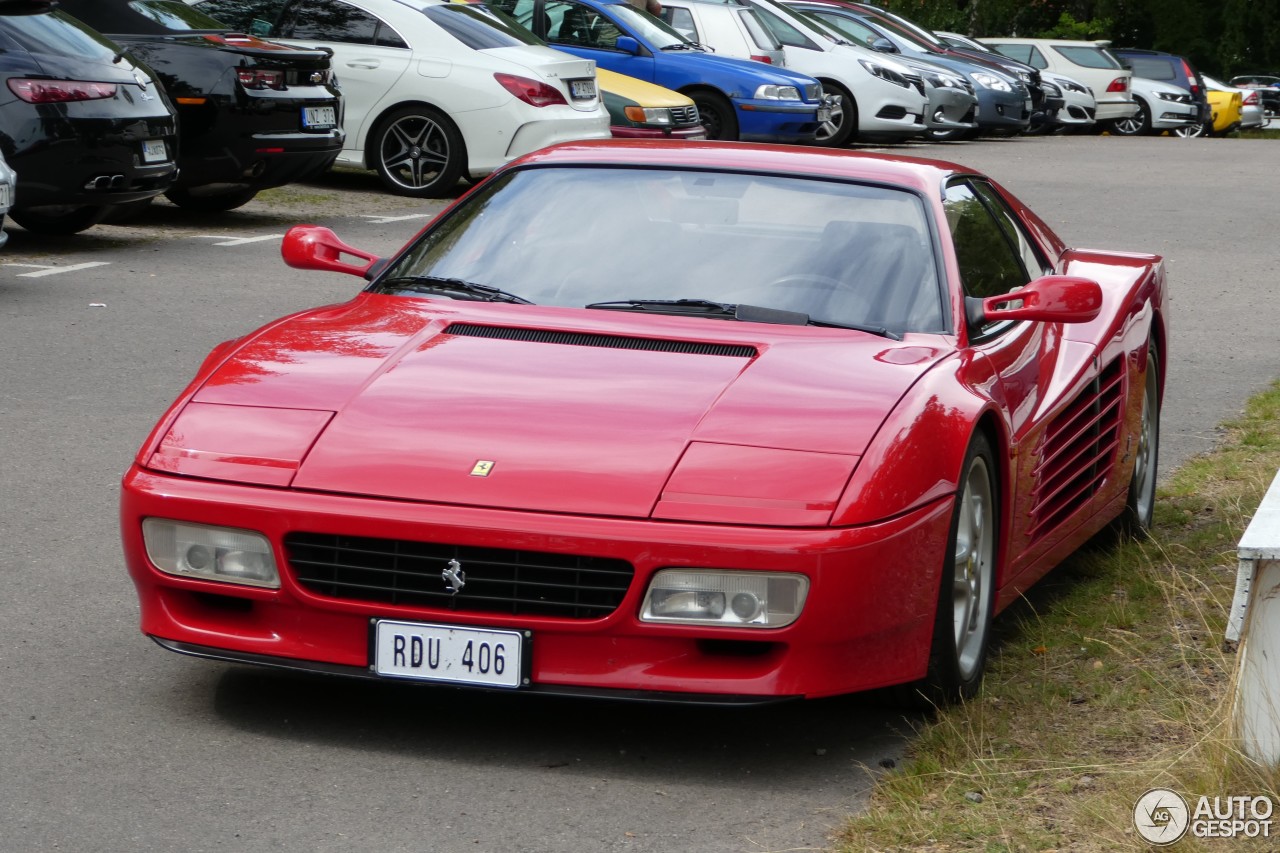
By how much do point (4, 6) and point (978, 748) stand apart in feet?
30.4

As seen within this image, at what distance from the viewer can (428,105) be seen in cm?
1614

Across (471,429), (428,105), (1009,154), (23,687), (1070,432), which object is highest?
(471,429)

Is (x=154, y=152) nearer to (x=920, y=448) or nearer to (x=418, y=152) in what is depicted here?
(x=418, y=152)

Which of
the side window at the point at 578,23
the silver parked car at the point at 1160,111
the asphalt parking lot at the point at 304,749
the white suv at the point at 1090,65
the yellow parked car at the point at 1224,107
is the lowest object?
the yellow parked car at the point at 1224,107

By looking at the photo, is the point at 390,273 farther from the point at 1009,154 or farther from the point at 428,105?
the point at 1009,154

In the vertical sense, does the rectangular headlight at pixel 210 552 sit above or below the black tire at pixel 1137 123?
above

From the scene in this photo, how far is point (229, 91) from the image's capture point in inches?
535

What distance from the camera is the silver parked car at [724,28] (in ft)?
77.4

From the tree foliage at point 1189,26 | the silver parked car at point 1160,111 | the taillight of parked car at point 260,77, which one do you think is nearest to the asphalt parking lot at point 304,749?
the taillight of parked car at point 260,77

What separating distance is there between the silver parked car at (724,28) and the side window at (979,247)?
58.9 ft

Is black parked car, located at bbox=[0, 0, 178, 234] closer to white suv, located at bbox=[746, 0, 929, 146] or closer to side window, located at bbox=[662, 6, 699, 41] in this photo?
side window, located at bbox=[662, 6, 699, 41]

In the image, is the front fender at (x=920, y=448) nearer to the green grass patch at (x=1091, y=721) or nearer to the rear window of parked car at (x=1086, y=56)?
the green grass patch at (x=1091, y=721)

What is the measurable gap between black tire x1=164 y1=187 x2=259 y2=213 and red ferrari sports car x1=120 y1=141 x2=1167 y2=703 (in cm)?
984

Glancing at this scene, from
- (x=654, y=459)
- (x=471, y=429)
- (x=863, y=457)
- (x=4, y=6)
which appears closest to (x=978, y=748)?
(x=863, y=457)
